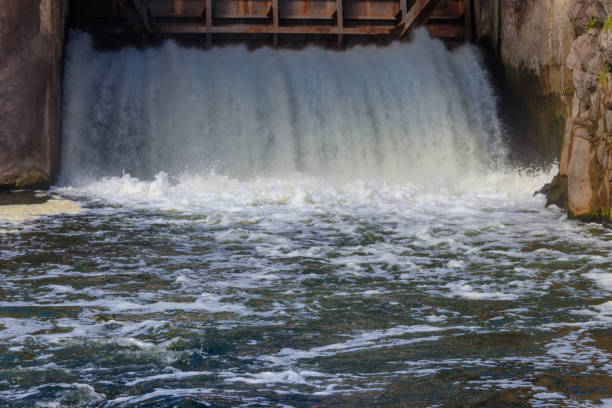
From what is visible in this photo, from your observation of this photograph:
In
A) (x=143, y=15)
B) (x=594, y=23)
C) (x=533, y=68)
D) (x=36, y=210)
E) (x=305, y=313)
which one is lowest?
(x=305, y=313)

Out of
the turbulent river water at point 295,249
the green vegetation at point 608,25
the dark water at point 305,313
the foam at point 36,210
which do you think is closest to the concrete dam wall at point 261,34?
the turbulent river water at point 295,249

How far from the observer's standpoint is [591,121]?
28.7 feet

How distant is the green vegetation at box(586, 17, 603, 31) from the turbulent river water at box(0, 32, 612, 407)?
2.19 metres

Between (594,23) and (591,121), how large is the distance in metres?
1.23

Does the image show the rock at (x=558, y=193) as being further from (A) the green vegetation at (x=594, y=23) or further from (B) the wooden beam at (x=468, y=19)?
(B) the wooden beam at (x=468, y=19)

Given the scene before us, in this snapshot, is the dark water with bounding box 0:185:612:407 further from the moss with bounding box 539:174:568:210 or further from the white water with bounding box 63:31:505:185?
the white water with bounding box 63:31:505:185

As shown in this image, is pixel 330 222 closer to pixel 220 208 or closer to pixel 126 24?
pixel 220 208

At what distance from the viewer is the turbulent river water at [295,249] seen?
3.86m

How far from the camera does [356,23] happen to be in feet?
52.2

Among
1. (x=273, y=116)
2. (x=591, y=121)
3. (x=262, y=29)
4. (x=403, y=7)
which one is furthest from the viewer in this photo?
(x=403, y=7)

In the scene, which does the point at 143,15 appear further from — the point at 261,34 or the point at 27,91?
the point at 27,91

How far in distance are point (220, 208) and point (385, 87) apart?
6036 millimetres

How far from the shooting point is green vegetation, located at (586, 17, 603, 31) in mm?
9086

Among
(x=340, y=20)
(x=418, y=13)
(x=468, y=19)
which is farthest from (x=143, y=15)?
(x=468, y=19)
